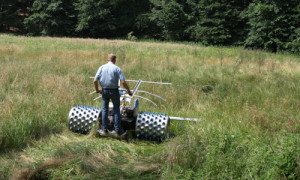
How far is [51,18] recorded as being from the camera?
44.4 m

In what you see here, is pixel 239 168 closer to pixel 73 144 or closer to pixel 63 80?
pixel 73 144

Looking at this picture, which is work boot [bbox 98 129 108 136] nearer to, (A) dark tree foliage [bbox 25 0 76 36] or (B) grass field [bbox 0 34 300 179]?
(B) grass field [bbox 0 34 300 179]

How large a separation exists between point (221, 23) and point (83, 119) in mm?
32695

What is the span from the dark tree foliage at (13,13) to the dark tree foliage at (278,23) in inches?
1521

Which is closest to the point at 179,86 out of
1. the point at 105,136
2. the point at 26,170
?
the point at 105,136

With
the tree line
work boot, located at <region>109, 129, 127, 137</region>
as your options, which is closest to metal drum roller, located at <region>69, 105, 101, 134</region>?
work boot, located at <region>109, 129, 127, 137</region>

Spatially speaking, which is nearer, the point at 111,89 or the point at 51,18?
the point at 111,89

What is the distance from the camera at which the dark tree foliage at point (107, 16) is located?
44.0 m

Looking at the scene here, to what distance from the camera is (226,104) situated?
296 inches

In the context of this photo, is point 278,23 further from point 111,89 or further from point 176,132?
point 111,89

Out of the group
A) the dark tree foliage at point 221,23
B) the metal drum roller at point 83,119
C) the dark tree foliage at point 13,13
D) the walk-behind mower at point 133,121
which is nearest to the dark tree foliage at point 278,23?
the dark tree foliage at point 221,23

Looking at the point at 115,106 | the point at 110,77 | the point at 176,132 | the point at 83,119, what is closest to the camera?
the point at 110,77

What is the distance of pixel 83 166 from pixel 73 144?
718 millimetres

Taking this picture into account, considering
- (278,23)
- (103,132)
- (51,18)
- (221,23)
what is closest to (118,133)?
A: (103,132)
